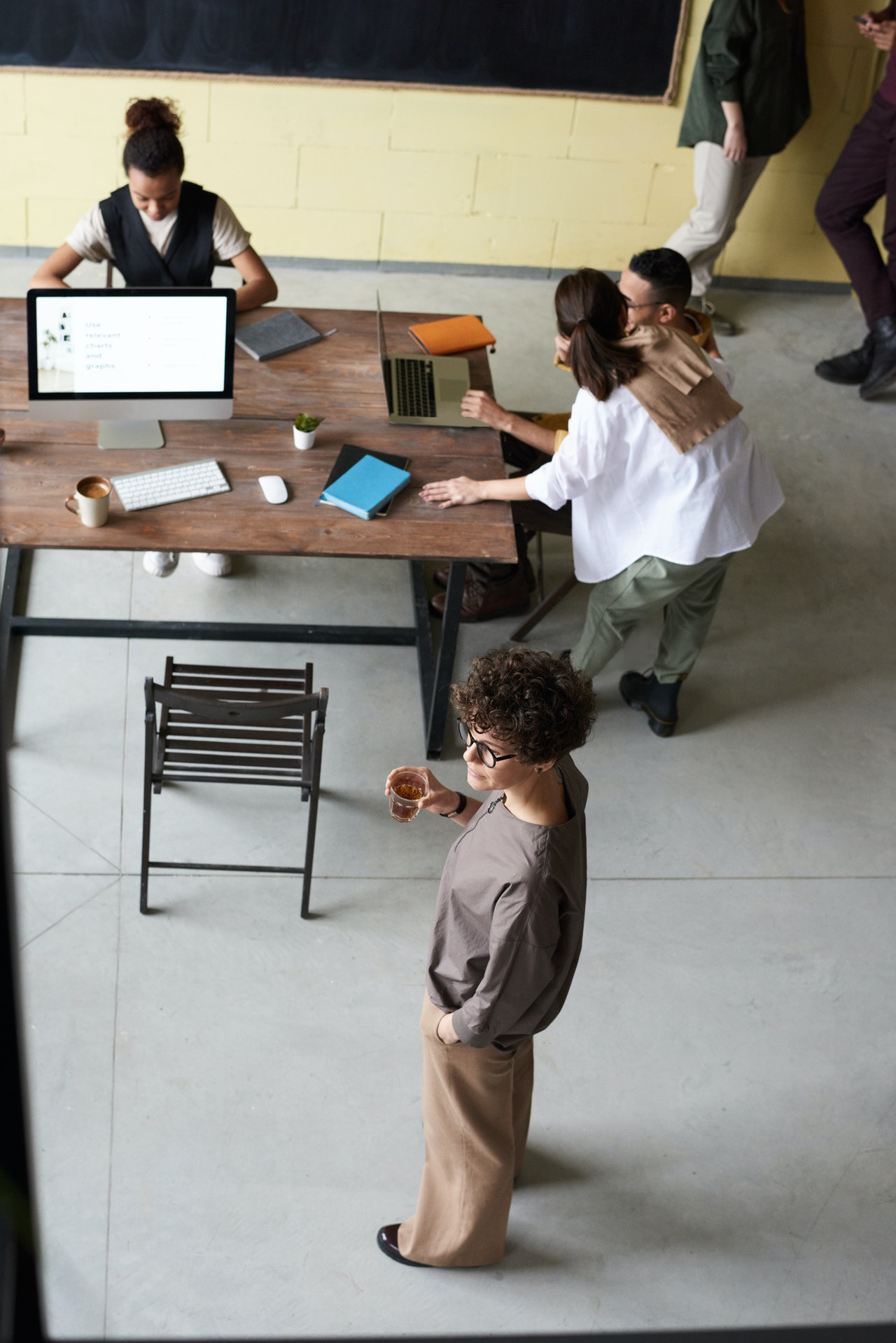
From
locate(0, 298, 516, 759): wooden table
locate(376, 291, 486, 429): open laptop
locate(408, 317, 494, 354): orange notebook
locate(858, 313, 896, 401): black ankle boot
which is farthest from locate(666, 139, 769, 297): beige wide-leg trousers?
locate(0, 298, 516, 759): wooden table

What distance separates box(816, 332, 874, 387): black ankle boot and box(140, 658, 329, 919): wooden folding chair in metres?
3.26

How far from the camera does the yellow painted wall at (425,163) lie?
507 centimetres

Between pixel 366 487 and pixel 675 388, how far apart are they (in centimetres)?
85

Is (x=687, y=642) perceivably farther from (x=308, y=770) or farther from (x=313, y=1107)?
(x=313, y=1107)

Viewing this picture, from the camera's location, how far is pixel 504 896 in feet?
5.87

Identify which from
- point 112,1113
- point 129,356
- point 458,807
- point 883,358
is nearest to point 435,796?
point 458,807

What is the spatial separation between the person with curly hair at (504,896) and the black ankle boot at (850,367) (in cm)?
388

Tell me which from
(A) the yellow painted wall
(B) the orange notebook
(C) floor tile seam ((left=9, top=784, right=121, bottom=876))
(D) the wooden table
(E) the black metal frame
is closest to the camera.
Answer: (D) the wooden table

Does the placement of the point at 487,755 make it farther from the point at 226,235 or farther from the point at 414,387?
the point at 226,235

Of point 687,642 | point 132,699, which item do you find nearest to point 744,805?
point 687,642

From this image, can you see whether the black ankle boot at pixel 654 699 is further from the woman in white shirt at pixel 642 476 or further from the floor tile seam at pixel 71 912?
the floor tile seam at pixel 71 912

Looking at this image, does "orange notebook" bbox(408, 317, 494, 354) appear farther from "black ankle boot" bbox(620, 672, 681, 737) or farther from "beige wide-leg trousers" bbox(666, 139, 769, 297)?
"beige wide-leg trousers" bbox(666, 139, 769, 297)

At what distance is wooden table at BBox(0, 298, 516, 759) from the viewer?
3016mm

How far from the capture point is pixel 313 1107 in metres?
2.70
